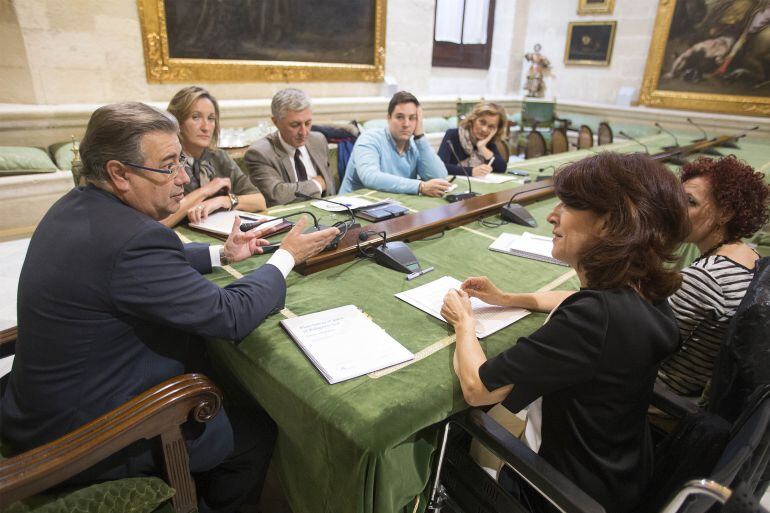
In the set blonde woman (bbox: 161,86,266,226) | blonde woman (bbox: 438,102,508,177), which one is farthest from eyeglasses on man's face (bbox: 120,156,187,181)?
blonde woman (bbox: 438,102,508,177)

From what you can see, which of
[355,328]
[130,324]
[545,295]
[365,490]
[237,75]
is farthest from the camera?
[237,75]

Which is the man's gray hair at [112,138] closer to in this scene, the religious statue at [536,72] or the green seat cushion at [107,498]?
the green seat cushion at [107,498]

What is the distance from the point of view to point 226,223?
1.84 meters

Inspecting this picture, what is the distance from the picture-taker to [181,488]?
1019mm

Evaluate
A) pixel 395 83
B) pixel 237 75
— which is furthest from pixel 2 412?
pixel 395 83

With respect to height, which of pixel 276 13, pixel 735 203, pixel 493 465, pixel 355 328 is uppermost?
pixel 276 13

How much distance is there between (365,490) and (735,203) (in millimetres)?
1389

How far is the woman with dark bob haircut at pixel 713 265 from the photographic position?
129 centimetres

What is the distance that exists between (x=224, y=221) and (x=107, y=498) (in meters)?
1.16

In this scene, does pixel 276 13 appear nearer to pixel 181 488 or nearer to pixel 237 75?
pixel 237 75

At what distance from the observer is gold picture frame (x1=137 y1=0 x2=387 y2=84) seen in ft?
13.1

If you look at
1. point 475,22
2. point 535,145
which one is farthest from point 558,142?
point 475,22

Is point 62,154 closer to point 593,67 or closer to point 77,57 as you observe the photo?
point 77,57

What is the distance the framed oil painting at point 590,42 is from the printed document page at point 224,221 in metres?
7.56
